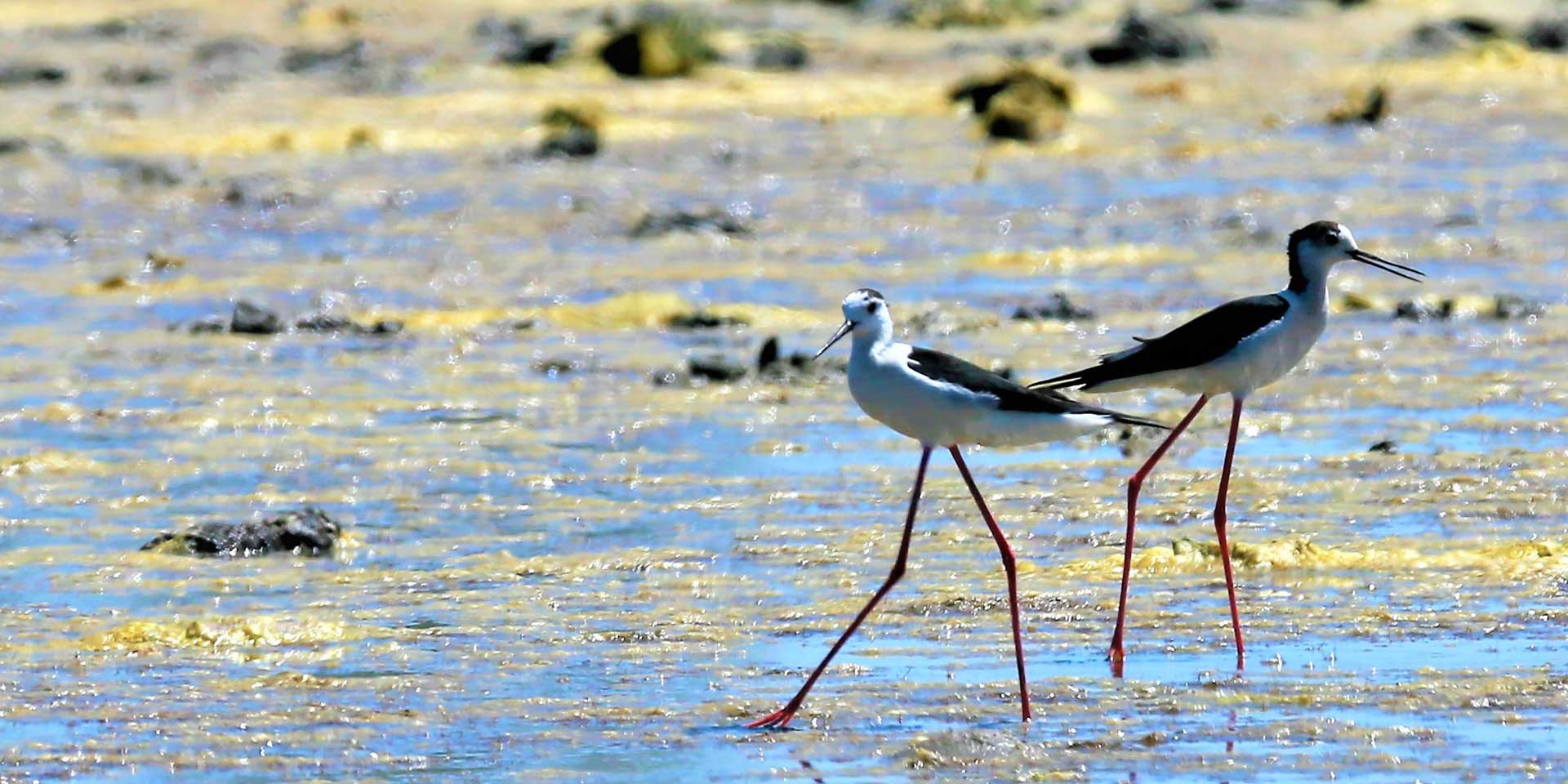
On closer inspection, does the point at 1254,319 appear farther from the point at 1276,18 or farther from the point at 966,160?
the point at 1276,18

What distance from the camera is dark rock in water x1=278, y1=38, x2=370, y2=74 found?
29.1 metres

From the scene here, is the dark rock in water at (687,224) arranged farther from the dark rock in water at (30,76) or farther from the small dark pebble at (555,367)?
the dark rock in water at (30,76)

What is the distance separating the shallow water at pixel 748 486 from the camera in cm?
665

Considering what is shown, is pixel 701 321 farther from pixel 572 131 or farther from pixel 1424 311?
pixel 572 131

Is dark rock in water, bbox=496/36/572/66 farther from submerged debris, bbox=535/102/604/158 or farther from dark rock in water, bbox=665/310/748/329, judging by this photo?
dark rock in water, bbox=665/310/748/329

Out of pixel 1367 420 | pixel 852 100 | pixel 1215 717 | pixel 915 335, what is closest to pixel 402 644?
pixel 1215 717

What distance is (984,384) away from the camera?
22.7 feet

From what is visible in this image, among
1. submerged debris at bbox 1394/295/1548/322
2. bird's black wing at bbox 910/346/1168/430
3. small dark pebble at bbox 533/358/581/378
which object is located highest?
bird's black wing at bbox 910/346/1168/430

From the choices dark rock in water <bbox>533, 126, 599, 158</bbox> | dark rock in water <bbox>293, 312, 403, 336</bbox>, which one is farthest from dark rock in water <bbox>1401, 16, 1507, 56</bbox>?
dark rock in water <bbox>293, 312, 403, 336</bbox>

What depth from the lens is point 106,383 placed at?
12.5m

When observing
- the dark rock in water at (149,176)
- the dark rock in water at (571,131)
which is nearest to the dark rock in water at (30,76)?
the dark rock in water at (149,176)

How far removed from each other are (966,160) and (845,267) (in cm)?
579

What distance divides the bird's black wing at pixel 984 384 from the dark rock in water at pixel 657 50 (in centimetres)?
2093

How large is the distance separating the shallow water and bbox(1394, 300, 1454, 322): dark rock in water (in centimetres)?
13
